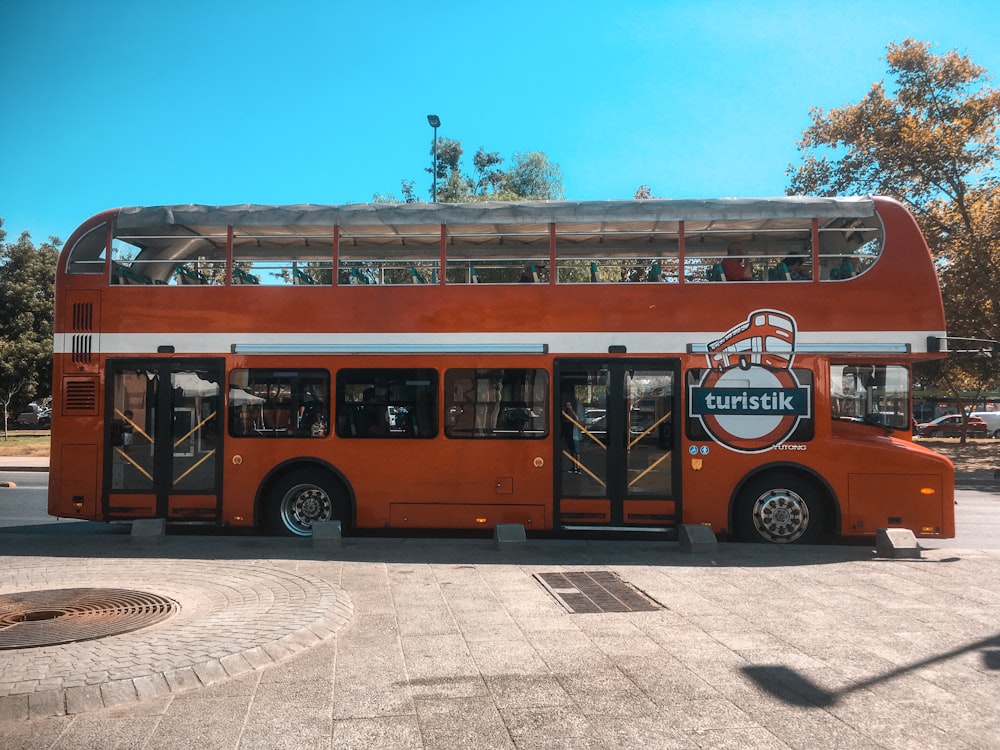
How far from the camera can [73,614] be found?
5918mm

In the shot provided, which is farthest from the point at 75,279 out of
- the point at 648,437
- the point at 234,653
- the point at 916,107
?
the point at 916,107

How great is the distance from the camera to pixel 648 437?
31.0ft

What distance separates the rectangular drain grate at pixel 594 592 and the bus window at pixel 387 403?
285 centimetres

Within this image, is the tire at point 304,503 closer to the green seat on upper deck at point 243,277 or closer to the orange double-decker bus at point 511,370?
the orange double-decker bus at point 511,370

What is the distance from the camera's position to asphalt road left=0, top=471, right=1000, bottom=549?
10672 mm

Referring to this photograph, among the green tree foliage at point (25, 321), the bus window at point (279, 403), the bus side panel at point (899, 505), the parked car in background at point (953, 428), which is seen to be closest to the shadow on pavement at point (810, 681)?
the bus side panel at point (899, 505)

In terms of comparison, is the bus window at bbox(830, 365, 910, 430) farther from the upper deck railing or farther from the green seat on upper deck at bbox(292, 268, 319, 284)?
Answer: the green seat on upper deck at bbox(292, 268, 319, 284)

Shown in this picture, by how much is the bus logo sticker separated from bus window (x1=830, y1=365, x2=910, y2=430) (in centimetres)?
42

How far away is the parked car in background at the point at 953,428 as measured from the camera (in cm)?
4159

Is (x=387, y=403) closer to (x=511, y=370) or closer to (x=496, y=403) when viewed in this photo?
(x=496, y=403)

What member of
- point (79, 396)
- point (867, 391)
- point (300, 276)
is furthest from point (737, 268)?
point (79, 396)

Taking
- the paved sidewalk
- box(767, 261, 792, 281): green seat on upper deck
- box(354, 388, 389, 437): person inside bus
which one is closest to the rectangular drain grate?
the paved sidewalk

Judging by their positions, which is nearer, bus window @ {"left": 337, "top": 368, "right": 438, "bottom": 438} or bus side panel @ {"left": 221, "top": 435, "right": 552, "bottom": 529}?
bus side panel @ {"left": 221, "top": 435, "right": 552, "bottom": 529}

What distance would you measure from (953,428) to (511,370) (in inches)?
1652
